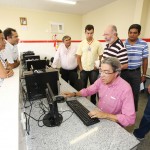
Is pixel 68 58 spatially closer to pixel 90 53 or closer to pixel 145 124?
pixel 90 53

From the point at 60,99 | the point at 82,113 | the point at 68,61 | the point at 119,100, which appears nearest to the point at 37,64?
the point at 68,61

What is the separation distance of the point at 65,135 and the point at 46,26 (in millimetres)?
4829

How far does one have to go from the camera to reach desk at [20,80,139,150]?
2.68 feet

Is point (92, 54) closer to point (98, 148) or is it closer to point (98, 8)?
point (98, 148)

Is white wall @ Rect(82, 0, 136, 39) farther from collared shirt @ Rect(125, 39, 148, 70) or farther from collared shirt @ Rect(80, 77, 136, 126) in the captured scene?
collared shirt @ Rect(80, 77, 136, 126)

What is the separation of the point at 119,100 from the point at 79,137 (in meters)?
0.52

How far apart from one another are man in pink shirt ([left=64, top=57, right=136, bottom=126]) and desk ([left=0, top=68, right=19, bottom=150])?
63 cm

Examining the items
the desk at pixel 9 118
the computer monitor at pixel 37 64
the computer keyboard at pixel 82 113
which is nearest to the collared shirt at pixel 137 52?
the computer keyboard at pixel 82 113

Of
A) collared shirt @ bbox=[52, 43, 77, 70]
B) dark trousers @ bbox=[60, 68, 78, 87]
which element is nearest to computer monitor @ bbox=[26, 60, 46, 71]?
collared shirt @ bbox=[52, 43, 77, 70]

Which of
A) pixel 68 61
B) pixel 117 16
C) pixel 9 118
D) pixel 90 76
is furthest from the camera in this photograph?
pixel 117 16

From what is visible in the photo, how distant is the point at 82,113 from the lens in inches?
44.8

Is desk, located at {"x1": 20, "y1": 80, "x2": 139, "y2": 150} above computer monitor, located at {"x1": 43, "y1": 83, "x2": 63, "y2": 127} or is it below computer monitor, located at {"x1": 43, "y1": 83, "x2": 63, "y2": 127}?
below

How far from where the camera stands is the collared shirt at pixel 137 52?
6.72 ft

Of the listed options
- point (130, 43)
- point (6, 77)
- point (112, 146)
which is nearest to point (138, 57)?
point (130, 43)
